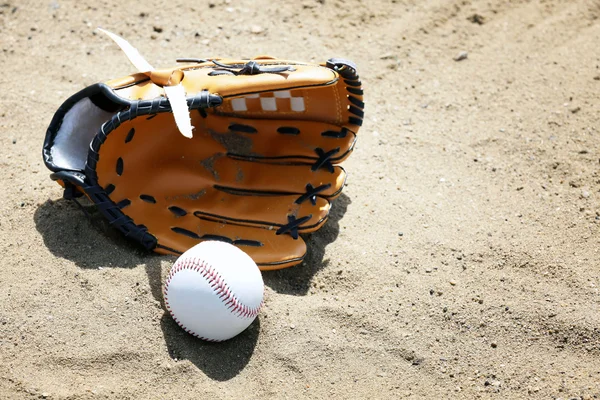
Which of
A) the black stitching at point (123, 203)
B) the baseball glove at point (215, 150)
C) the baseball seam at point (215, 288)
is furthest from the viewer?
the black stitching at point (123, 203)

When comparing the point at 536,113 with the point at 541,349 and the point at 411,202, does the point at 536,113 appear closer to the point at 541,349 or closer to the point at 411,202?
the point at 411,202

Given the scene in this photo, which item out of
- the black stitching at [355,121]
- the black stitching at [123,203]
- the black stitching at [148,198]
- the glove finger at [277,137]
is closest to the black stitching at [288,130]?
the glove finger at [277,137]

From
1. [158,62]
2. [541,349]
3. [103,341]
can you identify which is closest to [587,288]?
[541,349]

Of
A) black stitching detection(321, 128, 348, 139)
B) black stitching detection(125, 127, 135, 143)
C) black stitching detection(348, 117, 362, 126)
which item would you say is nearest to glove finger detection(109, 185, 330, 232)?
black stitching detection(125, 127, 135, 143)

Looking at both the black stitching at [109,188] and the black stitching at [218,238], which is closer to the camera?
the black stitching at [109,188]

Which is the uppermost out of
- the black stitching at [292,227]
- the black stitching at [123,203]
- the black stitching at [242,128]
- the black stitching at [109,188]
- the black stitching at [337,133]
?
the black stitching at [242,128]

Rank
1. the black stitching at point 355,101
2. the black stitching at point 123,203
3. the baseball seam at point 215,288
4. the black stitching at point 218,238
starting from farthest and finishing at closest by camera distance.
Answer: the black stitching at point 355,101
the black stitching at point 218,238
the black stitching at point 123,203
the baseball seam at point 215,288

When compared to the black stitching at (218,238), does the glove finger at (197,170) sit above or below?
above

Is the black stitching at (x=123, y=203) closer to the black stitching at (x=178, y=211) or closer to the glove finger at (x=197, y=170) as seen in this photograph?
the glove finger at (x=197, y=170)
